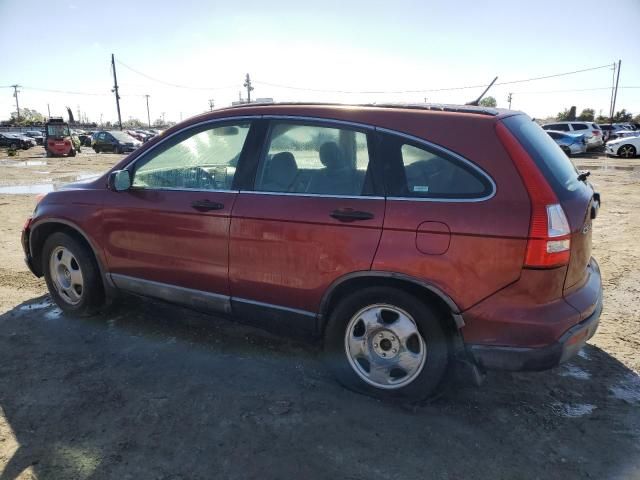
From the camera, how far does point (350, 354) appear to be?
9.75 feet

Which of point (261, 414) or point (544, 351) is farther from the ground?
point (544, 351)

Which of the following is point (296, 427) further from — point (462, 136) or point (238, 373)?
point (462, 136)

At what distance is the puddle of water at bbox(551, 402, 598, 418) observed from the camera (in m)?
2.83

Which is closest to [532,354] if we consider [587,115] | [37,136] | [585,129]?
[585,129]

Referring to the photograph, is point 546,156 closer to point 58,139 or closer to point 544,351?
point 544,351

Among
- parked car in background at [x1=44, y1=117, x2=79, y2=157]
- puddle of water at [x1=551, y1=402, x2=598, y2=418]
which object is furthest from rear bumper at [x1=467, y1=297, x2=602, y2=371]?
parked car in background at [x1=44, y1=117, x2=79, y2=157]

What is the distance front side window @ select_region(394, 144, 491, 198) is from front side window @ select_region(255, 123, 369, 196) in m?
0.26

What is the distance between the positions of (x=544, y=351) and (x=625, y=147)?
2576 cm

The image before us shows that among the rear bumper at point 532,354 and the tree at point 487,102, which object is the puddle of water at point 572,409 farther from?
the tree at point 487,102

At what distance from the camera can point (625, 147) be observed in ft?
76.6

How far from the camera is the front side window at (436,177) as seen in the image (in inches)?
99.6

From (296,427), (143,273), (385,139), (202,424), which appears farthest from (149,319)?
(385,139)

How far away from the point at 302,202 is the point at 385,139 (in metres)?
0.63

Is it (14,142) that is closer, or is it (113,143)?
(113,143)
